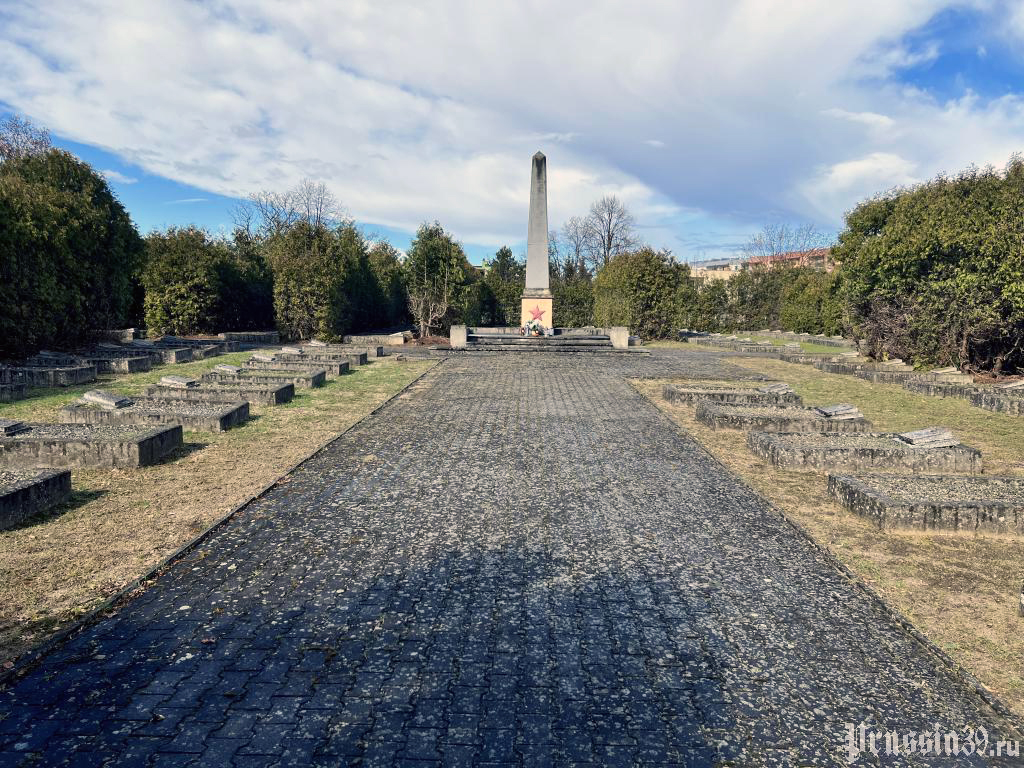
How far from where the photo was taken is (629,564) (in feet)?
14.7

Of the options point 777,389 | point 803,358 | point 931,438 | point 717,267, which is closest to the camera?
point 931,438

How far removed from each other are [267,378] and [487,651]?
35.1 feet

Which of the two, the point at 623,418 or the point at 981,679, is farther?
the point at 623,418

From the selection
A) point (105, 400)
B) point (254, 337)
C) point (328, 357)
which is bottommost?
point (105, 400)

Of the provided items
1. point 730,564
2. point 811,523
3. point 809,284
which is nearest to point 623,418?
point 811,523

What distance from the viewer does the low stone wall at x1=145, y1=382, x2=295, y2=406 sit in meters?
10.2

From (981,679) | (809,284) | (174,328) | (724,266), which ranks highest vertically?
(724,266)

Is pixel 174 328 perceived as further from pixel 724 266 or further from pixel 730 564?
pixel 724 266

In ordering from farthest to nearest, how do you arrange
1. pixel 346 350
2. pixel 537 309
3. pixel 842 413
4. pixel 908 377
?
pixel 537 309 < pixel 346 350 < pixel 908 377 < pixel 842 413

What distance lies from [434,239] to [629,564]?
27.1 m

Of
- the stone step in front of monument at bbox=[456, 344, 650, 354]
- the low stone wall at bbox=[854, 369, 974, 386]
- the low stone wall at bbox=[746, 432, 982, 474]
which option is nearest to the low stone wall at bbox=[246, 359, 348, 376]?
the stone step in front of monument at bbox=[456, 344, 650, 354]

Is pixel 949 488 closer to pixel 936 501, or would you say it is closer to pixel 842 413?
pixel 936 501

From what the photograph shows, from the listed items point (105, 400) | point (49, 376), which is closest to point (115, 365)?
point (49, 376)

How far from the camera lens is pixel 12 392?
10.7 meters
